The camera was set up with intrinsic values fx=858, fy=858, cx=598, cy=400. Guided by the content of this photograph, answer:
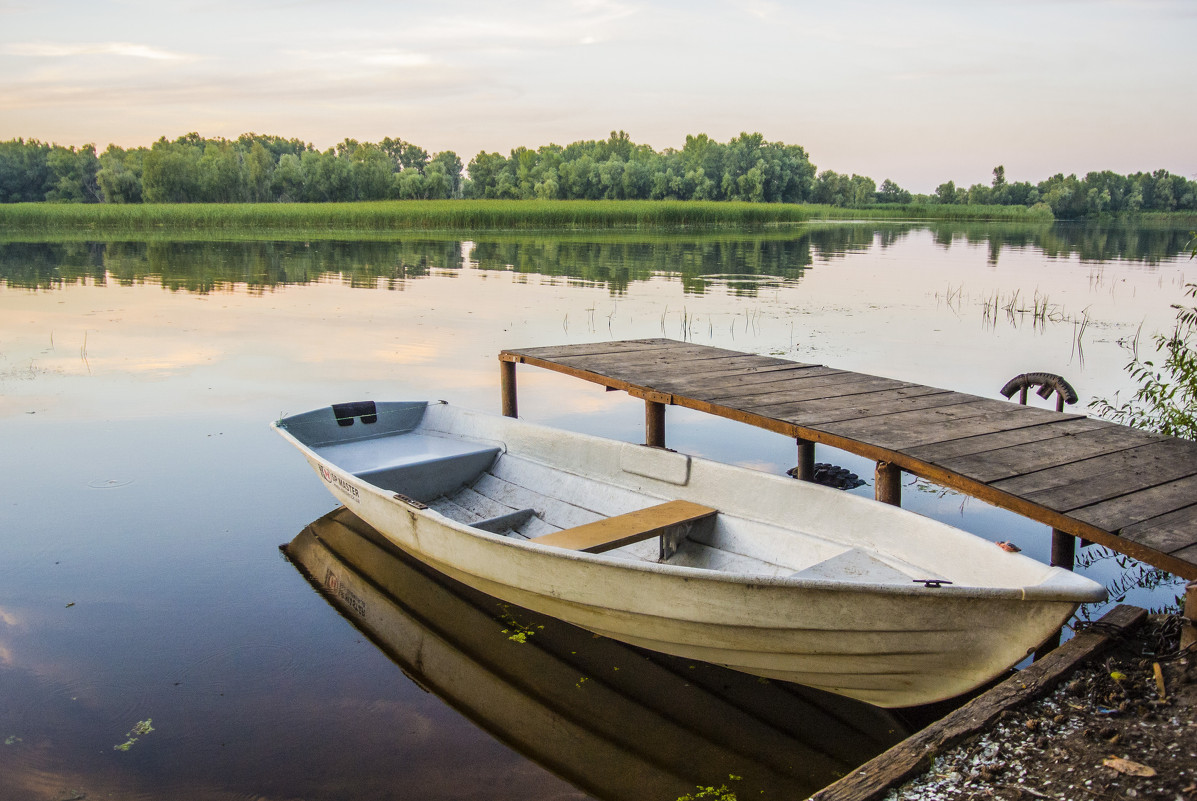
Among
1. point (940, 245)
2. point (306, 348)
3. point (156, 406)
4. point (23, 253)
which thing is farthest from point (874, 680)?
point (940, 245)

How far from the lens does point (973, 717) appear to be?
2.76m

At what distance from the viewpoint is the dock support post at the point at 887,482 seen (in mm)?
4711

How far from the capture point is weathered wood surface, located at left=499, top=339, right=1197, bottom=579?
364cm

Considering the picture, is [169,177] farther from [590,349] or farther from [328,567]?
[328,567]

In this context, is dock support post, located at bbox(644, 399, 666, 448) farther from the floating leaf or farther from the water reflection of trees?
the water reflection of trees

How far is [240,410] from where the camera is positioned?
868cm

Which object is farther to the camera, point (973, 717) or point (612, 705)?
point (612, 705)

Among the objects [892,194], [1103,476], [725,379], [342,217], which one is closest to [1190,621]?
[1103,476]

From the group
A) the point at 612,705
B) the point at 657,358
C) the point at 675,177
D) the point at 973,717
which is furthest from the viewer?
the point at 675,177

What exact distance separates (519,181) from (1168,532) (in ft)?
335

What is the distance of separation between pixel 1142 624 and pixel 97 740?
428 centimetres

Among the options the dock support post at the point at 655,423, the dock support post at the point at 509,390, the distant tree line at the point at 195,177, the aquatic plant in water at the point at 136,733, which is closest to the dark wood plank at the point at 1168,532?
the dock support post at the point at 655,423

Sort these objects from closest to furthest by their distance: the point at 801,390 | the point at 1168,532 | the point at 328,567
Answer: the point at 1168,532
the point at 328,567
the point at 801,390

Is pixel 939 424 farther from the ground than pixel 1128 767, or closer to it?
farther from the ground
